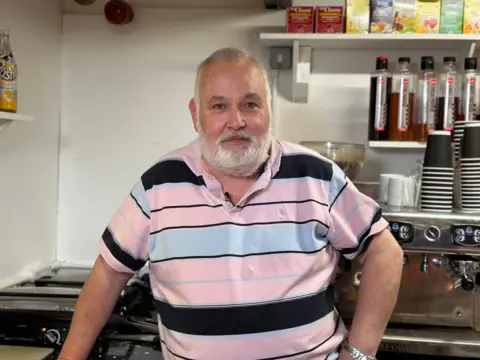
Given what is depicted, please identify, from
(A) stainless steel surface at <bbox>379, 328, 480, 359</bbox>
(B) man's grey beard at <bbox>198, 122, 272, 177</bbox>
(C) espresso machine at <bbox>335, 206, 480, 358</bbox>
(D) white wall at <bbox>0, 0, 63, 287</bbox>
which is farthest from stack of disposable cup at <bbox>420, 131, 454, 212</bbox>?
(D) white wall at <bbox>0, 0, 63, 287</bbox>

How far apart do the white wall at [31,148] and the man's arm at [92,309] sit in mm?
544

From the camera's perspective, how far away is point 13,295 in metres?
1.48

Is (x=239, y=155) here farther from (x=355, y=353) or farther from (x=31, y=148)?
(x=31, y=148)

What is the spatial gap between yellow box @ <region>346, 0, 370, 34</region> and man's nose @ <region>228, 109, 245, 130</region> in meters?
0.61

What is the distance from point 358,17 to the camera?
1.58m

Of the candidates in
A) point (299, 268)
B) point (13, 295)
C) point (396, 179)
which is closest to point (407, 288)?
point (396, 179)

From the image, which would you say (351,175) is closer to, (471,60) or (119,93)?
(471,60)

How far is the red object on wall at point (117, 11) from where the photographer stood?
5.99 feet

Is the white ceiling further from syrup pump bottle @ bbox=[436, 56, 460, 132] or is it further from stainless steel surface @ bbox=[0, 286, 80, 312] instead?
stainless steel surface @ bbox=[0, 286, 80, 312]

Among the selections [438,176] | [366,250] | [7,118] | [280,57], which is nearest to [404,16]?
[280,57]

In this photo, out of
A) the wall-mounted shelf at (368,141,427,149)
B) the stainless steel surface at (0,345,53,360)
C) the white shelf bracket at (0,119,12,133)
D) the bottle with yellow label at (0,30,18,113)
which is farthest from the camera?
the wall-mounted shelf at (368,141,427,149)

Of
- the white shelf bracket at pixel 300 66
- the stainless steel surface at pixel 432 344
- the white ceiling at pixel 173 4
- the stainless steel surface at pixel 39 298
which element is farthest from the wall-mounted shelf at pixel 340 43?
the stainless steel surface at pixel 39 298

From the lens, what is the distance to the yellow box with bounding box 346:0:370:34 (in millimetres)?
1575

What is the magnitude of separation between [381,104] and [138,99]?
0.83 m
